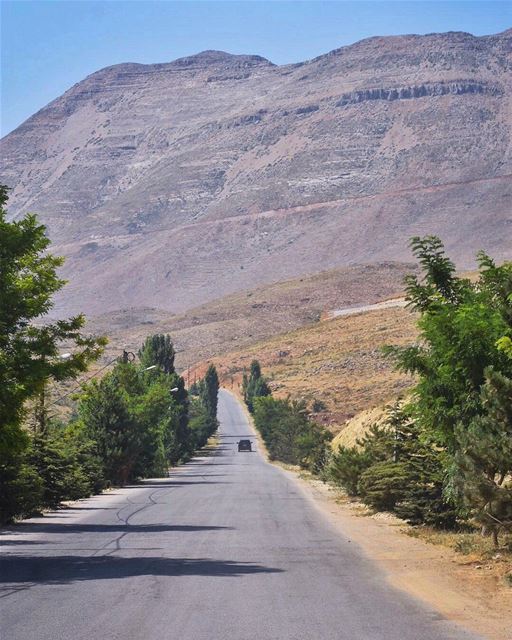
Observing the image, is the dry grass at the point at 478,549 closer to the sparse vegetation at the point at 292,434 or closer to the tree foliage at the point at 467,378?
the tree foliage at the point at 467,378

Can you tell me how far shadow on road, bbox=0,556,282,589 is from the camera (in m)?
16.9

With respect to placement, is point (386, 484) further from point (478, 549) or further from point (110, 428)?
point (110, 428)

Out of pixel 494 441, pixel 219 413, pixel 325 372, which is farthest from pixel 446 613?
pixel 219 413

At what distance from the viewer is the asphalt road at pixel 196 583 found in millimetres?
12445

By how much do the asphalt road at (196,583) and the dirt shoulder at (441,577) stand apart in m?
0.37

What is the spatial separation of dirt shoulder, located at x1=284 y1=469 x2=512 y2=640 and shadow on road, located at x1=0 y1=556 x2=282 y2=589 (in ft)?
8.02

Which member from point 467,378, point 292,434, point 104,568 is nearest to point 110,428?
point 467,378

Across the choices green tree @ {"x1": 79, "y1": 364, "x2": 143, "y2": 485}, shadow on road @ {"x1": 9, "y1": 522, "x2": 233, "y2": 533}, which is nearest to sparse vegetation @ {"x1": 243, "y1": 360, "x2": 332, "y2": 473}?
green tree @ {"x1": 79, "y1": 364, "x2": 143, "y2": 485}

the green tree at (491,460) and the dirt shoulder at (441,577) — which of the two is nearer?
the dirt shoulder at (441,577)

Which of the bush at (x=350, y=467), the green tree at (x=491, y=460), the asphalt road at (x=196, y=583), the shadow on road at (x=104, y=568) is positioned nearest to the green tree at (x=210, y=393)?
the bush at (x=350, y=467)

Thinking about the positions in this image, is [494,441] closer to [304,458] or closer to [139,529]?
[139,529]

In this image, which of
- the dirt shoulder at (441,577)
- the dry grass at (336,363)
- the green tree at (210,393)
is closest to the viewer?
the dirt shoulder at (441,577)

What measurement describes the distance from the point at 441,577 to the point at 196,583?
3.98m

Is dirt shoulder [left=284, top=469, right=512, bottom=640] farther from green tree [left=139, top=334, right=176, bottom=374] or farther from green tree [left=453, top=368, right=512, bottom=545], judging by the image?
green tree [left=139, top=334, right=176, bottom=374]
